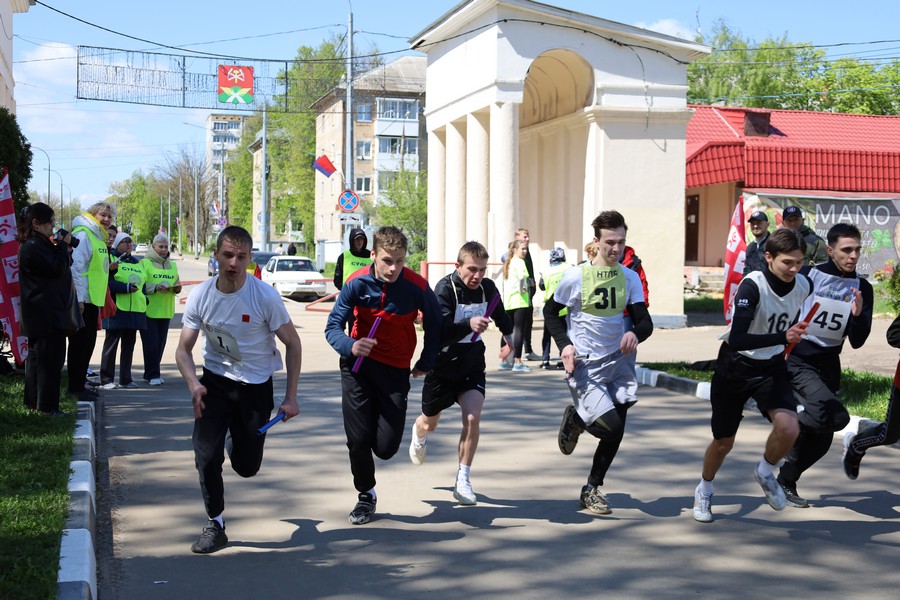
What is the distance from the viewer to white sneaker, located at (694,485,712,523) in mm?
6883

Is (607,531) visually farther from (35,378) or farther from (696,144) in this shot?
(696,144)

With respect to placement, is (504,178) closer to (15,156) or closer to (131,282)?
(131,282)

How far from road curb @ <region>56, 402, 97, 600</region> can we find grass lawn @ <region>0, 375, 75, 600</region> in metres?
0.05

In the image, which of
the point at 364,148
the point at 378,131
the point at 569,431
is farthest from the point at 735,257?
the point at 364,148

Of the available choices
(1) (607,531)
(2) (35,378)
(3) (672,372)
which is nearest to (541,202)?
(3) (672,372)

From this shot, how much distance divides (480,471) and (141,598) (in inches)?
145

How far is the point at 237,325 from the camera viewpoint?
6.26 metres

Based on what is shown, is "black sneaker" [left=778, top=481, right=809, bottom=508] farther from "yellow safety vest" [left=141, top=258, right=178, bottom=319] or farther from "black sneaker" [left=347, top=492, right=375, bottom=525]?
"yellow safety vest" [left=141, top=258, right=178, bottom=319]

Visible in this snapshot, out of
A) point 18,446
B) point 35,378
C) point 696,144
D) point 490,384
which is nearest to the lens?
point 18,446

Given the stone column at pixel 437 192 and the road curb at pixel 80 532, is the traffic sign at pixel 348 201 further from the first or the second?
the road curb at pixel 80 532

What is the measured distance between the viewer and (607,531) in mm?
6676

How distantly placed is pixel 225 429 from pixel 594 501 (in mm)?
2489

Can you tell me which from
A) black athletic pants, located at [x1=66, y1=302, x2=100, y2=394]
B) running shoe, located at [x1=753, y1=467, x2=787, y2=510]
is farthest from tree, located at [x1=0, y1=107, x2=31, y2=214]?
running shoe, located at [x1=753, y1=467, x2=787, y2=510]

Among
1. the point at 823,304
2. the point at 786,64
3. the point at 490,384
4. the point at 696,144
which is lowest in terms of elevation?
the point at 490,384
